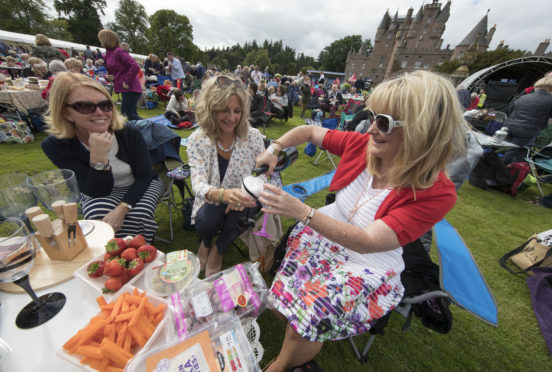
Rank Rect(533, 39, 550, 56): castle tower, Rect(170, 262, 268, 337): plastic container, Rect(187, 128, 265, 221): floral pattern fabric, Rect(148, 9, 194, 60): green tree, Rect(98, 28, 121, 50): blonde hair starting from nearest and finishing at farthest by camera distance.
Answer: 1. Rect(170, 262, 268, 337): plastic container
2. Rect(187, 128, 265, 221): floral pattern fabric
3. Rect(98, 28, 121, 50): blonde hair
4. Rect(533, 39, 550, 56): castle tower
5. Rect(148, 9, 194, 60): green tree

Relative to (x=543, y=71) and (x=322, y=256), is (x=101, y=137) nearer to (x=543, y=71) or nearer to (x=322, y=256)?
(x=322, y=256)

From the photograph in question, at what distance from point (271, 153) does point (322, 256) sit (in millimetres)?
987

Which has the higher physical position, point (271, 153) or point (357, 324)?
point (271, 153)

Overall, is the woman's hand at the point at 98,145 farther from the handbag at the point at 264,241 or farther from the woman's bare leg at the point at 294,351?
the woman's bare leg at the point at 294,351

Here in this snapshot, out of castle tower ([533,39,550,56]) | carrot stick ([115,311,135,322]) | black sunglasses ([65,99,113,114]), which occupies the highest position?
castle tower ([533,39,550,56])

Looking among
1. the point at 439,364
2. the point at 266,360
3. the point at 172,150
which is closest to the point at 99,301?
the point at 266,360

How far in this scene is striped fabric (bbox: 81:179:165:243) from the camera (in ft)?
6.48

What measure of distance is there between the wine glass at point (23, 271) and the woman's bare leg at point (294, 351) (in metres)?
1.23

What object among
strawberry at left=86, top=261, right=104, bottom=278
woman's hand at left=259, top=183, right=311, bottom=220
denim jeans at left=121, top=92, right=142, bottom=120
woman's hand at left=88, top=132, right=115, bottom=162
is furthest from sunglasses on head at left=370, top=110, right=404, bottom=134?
denim jeans at left=121, top=92, right=142, bottom=120

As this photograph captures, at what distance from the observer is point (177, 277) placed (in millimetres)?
1141

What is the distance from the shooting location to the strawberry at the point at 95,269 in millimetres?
1098

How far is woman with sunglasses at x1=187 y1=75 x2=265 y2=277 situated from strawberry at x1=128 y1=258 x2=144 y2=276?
81cm

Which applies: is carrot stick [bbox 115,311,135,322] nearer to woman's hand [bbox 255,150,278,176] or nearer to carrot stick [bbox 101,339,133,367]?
carrot stick [bbox 101,339,133,367]

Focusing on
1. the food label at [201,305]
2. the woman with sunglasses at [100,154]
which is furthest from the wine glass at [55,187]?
the food label at [201,305]
